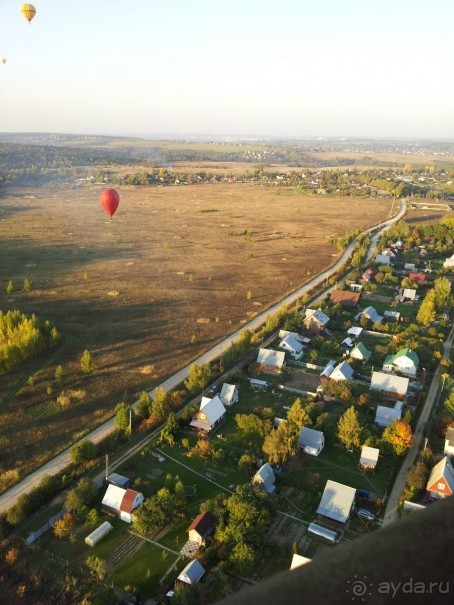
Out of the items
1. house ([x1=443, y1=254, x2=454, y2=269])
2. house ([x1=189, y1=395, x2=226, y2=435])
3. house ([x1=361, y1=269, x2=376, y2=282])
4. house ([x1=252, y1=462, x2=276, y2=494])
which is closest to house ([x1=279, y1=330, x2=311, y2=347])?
house ([x1=189, y1=395, x2=226, y2=435])

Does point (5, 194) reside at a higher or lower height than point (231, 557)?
higher

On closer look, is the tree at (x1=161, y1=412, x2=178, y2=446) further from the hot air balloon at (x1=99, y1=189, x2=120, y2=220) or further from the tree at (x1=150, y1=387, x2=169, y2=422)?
the hot air balloon at (x1=99, y1=189, x2=120, y2=220)

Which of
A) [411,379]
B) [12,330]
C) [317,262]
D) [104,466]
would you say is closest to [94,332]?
[12,330]

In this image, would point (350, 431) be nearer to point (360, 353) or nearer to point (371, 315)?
point (360, 353)

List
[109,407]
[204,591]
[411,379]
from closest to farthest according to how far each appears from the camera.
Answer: [204,591] < [109,407] < [411,379]

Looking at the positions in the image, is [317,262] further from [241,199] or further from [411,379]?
[241,199]

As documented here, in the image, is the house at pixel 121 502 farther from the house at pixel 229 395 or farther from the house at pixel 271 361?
the house at pixel 271 361
